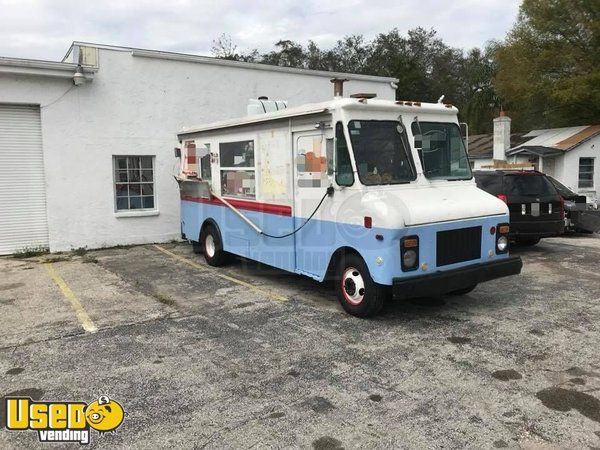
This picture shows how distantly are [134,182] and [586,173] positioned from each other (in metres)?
17.4

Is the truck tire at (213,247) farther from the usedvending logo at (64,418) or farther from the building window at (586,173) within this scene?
the building window at (586,173)

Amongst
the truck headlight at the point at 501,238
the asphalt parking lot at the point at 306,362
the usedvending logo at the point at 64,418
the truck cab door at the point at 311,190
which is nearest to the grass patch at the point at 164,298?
the asphalt parking lot at the point at 306,362

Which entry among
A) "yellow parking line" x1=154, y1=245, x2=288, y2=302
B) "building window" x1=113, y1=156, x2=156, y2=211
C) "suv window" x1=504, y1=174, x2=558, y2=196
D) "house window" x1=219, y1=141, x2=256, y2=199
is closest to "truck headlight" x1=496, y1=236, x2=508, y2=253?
"yellow parking line" x1=154, y1=245, x2=288, y2=302

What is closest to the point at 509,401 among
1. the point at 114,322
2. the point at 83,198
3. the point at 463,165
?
the point at 463,165

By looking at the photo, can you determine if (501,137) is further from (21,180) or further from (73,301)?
(73,301)

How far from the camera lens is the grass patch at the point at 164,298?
6996 mm

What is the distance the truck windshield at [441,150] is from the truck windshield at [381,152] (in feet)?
0.78

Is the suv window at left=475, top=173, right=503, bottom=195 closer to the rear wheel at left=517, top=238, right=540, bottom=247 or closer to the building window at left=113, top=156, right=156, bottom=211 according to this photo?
the rear wheel at left=517, top=238, right=540, bottom=247

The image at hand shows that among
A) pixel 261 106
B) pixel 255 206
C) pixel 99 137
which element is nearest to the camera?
pixel 255 206

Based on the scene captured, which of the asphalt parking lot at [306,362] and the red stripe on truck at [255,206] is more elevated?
the red stripe on truck at [255,206]

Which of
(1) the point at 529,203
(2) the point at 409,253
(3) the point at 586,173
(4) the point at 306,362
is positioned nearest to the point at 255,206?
(2) the point at 409,253

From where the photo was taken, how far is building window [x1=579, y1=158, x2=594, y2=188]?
20359 mm

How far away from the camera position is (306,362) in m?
4.91

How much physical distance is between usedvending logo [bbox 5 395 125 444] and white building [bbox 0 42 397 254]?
295 inches
